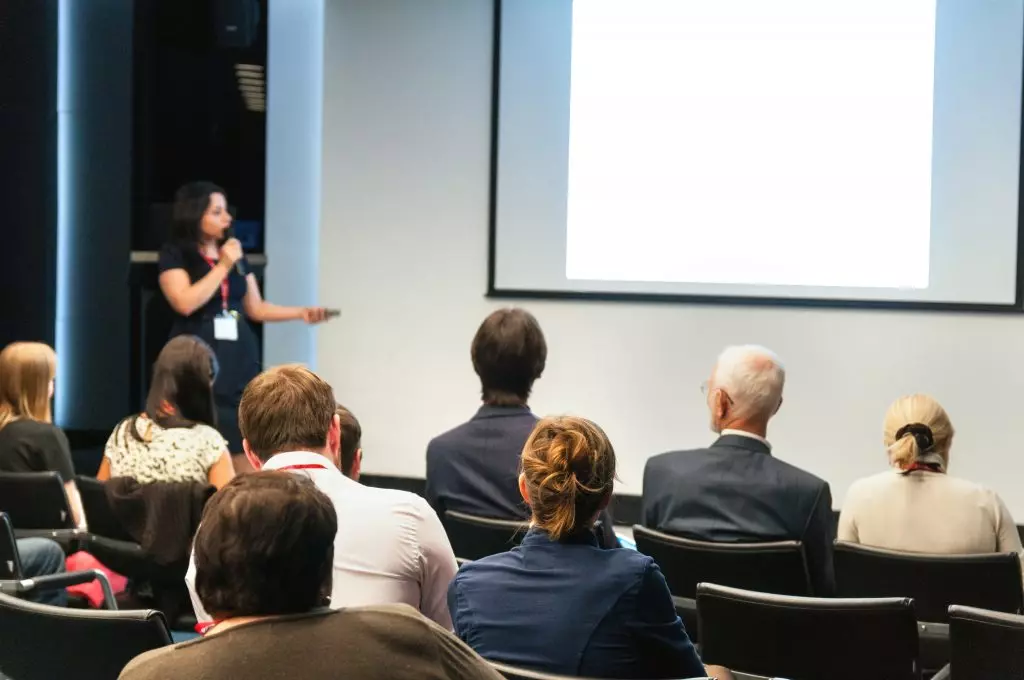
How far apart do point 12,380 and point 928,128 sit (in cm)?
390

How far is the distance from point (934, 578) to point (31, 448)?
267 centimetres

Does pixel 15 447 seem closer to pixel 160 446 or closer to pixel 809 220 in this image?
pixel 160 446

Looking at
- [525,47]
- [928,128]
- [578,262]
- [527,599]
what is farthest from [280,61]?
[527,599]

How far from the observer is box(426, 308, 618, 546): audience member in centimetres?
308

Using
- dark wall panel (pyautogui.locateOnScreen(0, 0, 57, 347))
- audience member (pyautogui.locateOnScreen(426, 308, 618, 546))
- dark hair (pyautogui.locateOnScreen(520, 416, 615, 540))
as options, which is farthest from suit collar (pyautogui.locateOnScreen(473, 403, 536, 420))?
dark wall panel (pyautogui.locateOnScreen(0, 0, 57, 347))

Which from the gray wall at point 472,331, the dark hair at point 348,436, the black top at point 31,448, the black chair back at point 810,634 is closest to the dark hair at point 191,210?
the gray wall at point 472,331

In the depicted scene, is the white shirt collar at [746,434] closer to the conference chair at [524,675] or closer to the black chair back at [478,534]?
the black chair back at [478,534]

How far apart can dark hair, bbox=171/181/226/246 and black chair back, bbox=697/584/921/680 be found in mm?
3502

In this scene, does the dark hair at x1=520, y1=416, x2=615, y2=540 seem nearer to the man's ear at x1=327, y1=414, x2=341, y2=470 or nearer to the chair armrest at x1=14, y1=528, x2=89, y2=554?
the man's ear at x1=327, y1=414, x2=341, y2=470

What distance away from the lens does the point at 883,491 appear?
9.91 feet

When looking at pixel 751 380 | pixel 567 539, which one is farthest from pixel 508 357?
pixel 567 539

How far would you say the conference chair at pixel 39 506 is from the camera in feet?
10.9

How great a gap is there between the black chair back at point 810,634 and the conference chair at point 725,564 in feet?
1.14

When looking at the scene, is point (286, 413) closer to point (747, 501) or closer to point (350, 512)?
point (350, 512)
